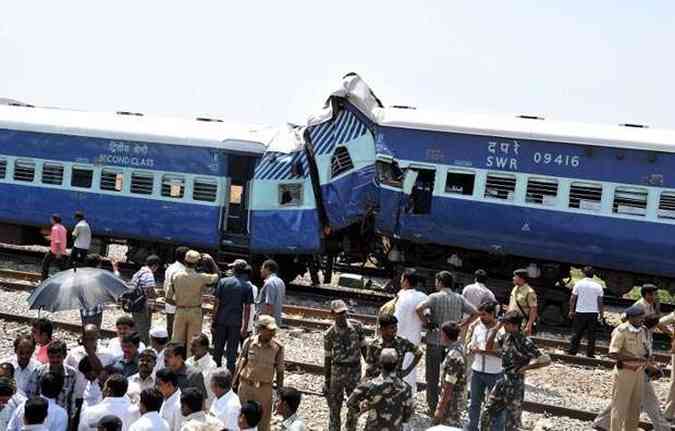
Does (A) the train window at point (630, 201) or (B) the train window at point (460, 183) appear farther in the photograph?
(B) the train window at point (460, 183)

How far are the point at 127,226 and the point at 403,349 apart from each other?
45.1 feet

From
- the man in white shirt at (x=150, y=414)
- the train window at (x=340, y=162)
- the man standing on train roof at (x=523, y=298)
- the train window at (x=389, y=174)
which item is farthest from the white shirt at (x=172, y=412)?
the train window at (x=340, y=162)

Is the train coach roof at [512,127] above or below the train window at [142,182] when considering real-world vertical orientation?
above

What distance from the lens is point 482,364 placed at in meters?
10.4

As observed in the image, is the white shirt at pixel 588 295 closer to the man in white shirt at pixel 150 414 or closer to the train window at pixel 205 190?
the train window at pixel 205 190

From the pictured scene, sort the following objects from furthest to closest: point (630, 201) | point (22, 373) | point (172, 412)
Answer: point (630, 201) < point (22, 373) < point (172, 412)

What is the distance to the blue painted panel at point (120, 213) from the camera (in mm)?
21609

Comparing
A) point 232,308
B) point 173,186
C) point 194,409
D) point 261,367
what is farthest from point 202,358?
point 173,186

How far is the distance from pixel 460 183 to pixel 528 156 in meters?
1.38

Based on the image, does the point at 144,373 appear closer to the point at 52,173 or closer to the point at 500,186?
the point at 500,186

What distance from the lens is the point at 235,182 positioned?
21.5 m

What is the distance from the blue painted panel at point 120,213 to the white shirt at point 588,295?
333 inches

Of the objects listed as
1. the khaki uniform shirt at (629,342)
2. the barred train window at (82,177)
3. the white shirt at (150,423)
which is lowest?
the white shirt at (150,423)

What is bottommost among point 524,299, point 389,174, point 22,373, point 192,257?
point 22,373
